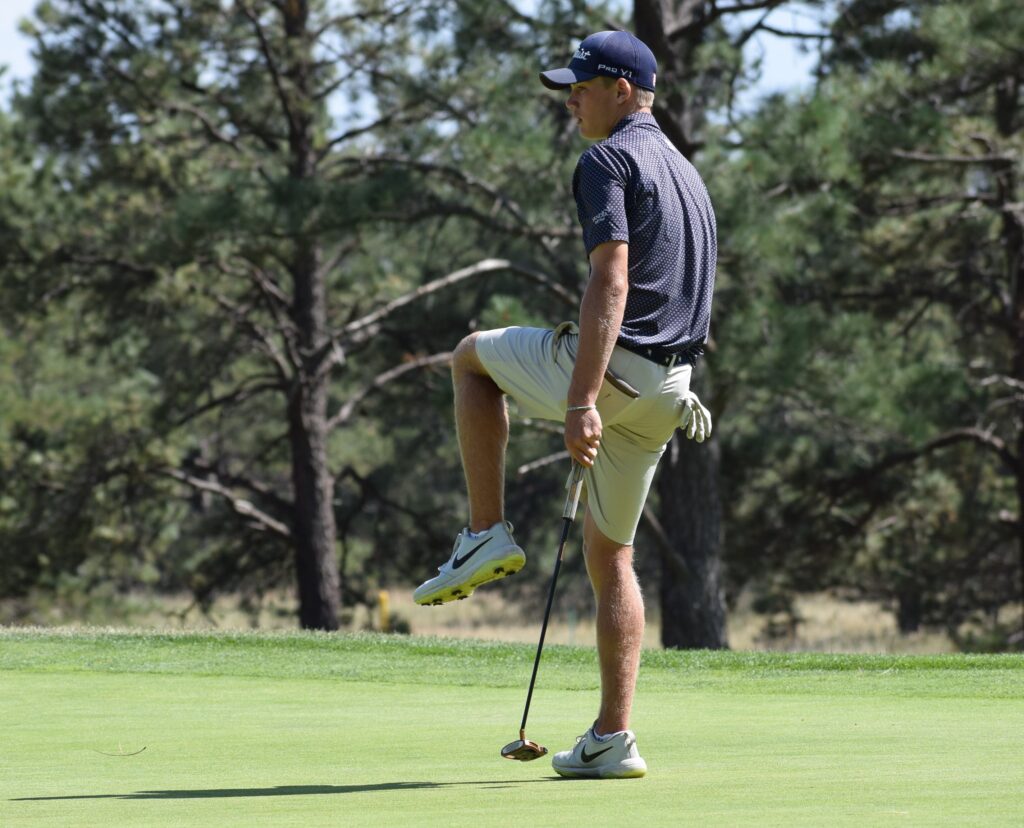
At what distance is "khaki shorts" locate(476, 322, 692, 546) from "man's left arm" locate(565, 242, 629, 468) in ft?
0.43

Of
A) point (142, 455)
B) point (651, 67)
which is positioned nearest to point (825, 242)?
point (142, 455)

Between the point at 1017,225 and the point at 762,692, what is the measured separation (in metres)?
13.7

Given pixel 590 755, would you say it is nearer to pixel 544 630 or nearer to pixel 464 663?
pixel 544 630

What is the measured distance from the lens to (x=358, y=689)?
6.40 m

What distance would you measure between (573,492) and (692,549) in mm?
12453

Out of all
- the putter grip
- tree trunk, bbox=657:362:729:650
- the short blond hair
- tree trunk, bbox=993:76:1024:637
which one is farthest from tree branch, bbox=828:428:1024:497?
the putter grip

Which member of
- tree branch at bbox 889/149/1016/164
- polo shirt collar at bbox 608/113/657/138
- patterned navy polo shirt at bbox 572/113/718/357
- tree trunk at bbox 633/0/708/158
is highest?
tree trunk at bbox 633/0/708/158

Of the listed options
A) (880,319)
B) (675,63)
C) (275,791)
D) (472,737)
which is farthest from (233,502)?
(275,791)

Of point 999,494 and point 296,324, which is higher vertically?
point 296,324

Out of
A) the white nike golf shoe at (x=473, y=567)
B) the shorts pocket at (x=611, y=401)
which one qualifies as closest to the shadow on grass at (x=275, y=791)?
the white nike golf shoe at (x=473, y=567)

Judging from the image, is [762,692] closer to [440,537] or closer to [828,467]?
[828,467]

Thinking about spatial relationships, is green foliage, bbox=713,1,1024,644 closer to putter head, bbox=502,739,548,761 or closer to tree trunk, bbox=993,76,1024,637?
tree trunk, bbox=993,76,1024,637

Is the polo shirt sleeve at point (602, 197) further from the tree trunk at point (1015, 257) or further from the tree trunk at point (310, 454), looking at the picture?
the tree trunk at point (310, 454)

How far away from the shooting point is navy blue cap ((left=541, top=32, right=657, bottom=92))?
14.8ft
